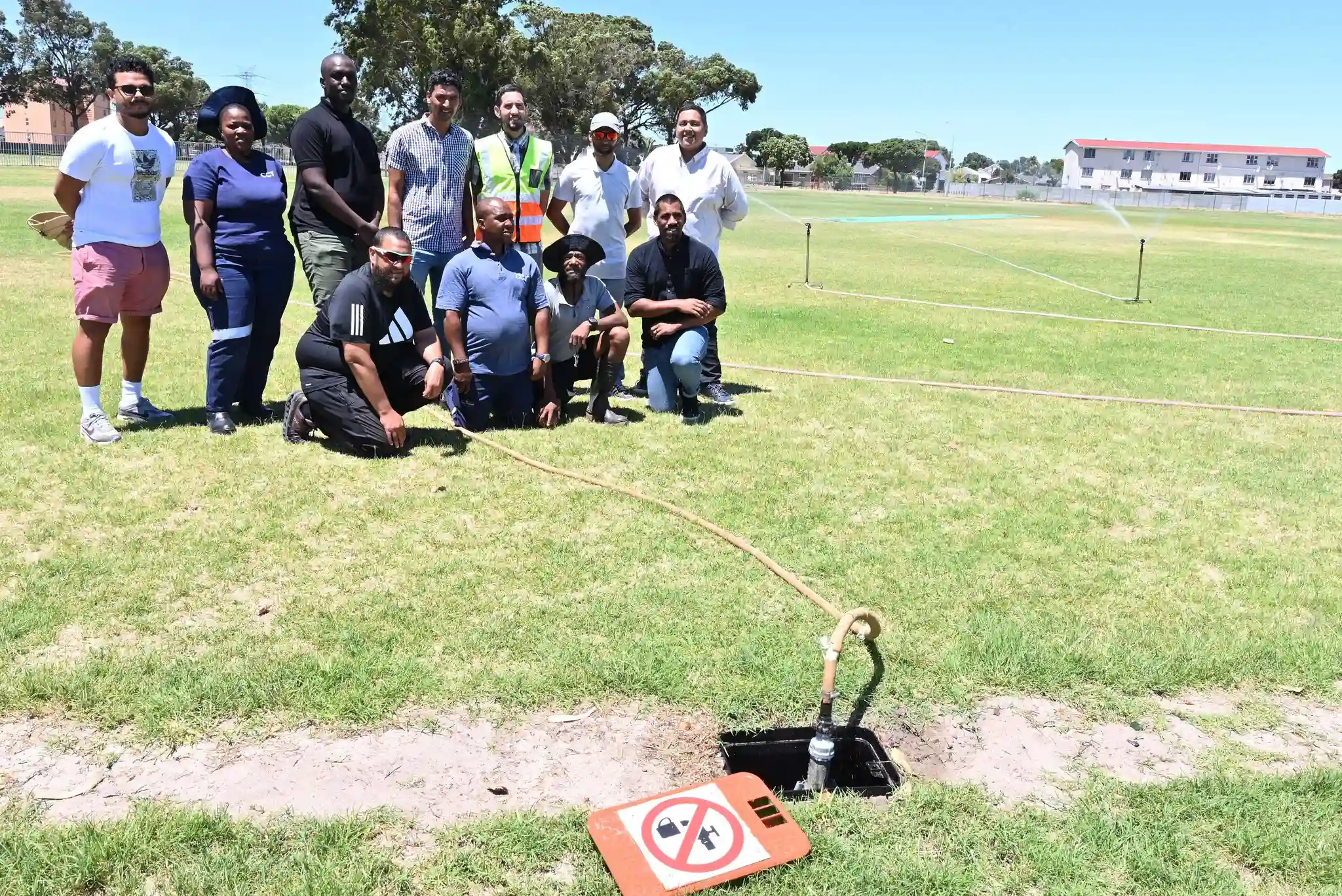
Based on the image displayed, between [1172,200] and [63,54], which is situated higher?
[63,54]

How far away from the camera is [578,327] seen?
6.43 metres

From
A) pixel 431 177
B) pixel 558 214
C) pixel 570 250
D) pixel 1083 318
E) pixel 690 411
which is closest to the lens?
pixel 431 177

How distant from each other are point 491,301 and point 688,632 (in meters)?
3.07

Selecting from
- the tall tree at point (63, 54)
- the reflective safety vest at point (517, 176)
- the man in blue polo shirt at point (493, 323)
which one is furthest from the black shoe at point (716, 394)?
the tall tree at point (63, 54)

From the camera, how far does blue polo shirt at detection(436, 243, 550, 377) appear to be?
599 cm

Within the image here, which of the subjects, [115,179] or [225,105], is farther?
[225,105]

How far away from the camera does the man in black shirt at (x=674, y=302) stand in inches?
257

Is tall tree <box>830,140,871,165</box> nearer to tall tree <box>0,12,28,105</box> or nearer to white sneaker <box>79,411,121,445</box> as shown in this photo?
tall tree <box>0,12,28,105</box>

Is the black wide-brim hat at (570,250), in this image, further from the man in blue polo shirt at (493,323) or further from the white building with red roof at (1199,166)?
the white building with red roof at (1199,166)

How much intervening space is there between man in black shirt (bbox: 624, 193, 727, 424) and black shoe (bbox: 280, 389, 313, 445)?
7.17ft

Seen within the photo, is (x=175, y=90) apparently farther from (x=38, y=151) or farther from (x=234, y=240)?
(x=234, y=240)

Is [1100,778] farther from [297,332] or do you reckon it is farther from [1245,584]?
[297,332]

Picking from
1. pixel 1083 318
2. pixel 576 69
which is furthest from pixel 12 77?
pixel 1083 318

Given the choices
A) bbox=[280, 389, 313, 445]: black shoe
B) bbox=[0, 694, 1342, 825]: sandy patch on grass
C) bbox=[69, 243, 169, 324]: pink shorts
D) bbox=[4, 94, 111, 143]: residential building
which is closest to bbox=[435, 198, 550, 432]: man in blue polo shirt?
bbox=[280, 389, 313, 445]: black shoe
